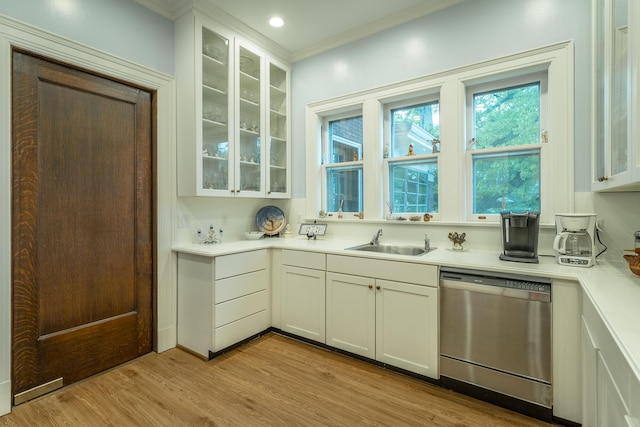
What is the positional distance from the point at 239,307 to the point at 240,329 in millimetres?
194

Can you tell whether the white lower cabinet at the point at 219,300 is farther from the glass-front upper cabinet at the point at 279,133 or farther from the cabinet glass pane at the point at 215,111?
the glass-front upper cabinet at the point at 279,133

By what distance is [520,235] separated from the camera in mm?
2068

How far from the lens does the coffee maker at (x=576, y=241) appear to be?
73.0 inches

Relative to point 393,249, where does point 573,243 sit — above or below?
above

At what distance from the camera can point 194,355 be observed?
100 inches

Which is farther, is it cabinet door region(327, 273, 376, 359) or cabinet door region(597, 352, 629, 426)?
cabinet door region(327, 273, 376, 359)

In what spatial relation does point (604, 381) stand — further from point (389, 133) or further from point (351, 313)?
point (389, 133)

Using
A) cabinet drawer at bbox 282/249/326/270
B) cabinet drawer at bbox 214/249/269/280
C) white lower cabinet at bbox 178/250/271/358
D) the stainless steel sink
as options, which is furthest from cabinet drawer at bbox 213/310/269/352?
the stainless steel sink

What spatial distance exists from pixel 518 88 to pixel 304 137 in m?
2.03

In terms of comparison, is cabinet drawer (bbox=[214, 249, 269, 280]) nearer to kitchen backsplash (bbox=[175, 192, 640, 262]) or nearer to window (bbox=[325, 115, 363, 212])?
kitchen backsplash (bbox=[175, 192, 640, 262])

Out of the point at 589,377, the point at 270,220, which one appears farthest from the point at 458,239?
the point at 270,220

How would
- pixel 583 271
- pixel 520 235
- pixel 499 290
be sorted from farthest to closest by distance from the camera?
pixel 520 235
pixel 499 290
pixel 583 271

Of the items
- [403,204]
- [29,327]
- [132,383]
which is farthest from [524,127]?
[29,327]

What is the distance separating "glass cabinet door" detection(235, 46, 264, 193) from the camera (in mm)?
3072
